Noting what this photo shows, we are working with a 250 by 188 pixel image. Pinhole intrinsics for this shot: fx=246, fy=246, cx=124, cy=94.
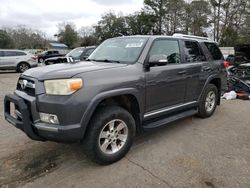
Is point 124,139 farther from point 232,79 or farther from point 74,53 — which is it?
point 74,53

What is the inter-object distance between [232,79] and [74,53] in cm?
882

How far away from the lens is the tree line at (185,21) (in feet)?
125

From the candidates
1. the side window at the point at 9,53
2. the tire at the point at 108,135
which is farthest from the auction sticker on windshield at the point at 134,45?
the side window at the point at 9,53

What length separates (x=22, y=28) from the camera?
8019 centimetres

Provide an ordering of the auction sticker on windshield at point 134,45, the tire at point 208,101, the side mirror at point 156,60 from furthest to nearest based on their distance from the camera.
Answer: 1. the tire at point 208,101
2. the auction sticker on windshield at point 134,45
3. the side mirror at point 156,60

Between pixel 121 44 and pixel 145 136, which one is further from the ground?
pixel 121 44

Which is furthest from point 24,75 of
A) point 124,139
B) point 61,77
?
point 124,139

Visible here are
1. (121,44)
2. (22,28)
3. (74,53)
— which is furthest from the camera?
(22,28)

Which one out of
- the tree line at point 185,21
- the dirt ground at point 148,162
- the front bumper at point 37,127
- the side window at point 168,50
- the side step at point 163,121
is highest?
the tree line at point 185,21

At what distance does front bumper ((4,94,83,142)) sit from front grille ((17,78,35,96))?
0.35 feet

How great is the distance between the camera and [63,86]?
2.94 meters

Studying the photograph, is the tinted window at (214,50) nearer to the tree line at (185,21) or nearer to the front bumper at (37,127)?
the front bumper at (37,127)

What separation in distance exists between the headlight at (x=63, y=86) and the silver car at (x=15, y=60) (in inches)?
574

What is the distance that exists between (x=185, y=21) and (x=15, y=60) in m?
35.4
